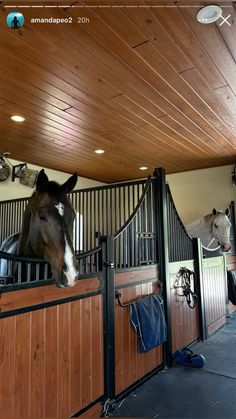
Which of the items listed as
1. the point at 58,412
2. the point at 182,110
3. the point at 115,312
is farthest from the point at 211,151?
the point at 58,412

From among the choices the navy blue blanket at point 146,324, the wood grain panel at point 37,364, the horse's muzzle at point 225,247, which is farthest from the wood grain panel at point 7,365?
the horse's muzzle at point 225,247

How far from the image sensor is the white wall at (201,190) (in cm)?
516

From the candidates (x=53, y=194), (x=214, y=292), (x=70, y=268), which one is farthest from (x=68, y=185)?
(x=214, y=292)

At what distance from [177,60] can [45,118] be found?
1498 mm

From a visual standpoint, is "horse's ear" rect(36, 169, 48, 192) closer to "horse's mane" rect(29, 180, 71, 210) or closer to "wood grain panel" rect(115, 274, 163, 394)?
"horse's mane" rect(29, 180, 71, 210)

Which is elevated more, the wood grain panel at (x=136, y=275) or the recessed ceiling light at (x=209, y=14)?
the recessed ceiling light at (x=209, y=14)

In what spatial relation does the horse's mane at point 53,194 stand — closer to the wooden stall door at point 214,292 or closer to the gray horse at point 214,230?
the wooden stall door at point 214,292

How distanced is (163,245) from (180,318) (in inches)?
33.9

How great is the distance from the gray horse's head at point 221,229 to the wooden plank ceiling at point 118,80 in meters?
1.11

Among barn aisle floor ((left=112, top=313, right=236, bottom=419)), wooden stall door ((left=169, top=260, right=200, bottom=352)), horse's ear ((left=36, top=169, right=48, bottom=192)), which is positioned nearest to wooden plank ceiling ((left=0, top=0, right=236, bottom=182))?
horse's ear ((left=36, top=169, right=48, bottom=192))

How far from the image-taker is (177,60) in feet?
6.44

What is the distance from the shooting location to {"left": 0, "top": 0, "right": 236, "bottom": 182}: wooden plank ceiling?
1619mm

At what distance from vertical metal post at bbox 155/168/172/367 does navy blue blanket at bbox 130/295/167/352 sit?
0.35 m

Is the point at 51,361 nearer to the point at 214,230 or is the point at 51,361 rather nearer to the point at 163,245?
the point at 163,245
